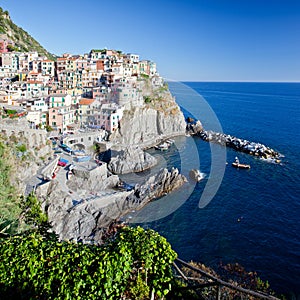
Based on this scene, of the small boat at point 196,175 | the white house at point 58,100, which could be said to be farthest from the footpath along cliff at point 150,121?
the small boat at point 196,175

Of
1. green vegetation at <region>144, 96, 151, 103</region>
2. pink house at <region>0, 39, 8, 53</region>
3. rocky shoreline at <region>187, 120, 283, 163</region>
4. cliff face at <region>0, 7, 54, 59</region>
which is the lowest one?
rocky shoreline at <region>187, 120, 283, 163</region>

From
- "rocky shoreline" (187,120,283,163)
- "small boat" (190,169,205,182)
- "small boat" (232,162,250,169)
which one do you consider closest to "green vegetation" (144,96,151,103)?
"rocky shoreline" (187,120,283,163)

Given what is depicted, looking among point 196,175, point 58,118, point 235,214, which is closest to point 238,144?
point 196,175

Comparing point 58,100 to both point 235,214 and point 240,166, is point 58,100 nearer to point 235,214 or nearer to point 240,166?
point 240,166

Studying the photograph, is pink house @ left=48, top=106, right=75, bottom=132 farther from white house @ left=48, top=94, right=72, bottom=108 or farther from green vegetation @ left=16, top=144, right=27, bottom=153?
green vegetation @ left=16, top=144, right=27, bottom=153

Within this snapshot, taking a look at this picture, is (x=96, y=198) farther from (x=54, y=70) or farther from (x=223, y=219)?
(x=54, y=70)

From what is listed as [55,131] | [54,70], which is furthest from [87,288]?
[54,70]

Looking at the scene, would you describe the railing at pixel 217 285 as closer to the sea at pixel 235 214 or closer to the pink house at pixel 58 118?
the sea at pixel 235 214
